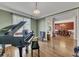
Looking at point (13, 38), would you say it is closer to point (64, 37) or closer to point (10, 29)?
point (10, 29)

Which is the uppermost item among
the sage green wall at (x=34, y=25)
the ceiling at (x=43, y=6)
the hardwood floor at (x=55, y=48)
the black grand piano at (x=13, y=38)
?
the ceiling at (x=43, y=6)

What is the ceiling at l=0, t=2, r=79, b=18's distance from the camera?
2516 mm

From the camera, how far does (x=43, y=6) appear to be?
101 inches

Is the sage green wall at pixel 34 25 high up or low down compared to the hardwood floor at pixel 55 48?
up

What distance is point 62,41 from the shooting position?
8.75 feet

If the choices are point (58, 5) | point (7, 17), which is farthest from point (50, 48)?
point (7, 17)

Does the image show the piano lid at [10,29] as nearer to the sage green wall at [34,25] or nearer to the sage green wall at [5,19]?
the sage green wall at [5,19]

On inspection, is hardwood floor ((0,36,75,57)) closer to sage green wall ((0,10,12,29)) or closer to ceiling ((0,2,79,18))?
sage green wall ((0,10,12,29))

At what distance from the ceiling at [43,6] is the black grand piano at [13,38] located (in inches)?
13.4

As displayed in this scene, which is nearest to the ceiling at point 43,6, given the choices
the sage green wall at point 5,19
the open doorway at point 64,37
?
the sage green wall at point 5,19

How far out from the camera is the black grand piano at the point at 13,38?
8.21ft

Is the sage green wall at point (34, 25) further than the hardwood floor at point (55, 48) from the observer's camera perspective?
Yes

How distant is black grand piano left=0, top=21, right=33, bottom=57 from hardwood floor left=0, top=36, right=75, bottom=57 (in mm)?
125

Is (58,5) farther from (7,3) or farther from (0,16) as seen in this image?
(0,16)
